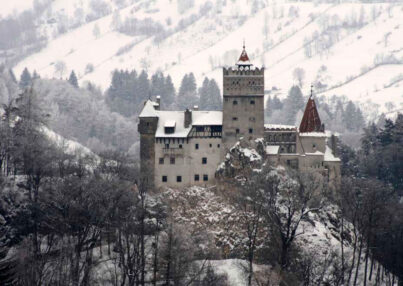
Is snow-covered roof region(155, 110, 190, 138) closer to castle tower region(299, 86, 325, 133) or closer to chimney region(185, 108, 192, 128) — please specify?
chimney region(185, 108, 192, 128)

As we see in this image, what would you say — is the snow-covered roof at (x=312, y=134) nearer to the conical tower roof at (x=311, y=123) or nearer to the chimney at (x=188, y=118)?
the conical tower roof at (x=311, y=123)

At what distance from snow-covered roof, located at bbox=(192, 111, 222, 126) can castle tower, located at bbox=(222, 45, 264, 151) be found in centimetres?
116

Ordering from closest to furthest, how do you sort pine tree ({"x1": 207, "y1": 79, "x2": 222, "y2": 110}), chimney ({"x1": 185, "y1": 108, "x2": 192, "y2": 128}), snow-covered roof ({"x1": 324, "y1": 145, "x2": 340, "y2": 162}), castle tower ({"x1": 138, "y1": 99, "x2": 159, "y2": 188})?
castle tower ({"x1": 138, "y1": 99, "x2": 159, "y2": 188}) < chimney ({"x1": 185, "y1": 108, "x2": 192, "y2": 128}) < snow-covered roof ({"x1": 324, "y1": 145, "x2": 340, "y2": 162}) < pine tree ({"x1": 207, "y1": 79, "x2": 222, "y2": 110})

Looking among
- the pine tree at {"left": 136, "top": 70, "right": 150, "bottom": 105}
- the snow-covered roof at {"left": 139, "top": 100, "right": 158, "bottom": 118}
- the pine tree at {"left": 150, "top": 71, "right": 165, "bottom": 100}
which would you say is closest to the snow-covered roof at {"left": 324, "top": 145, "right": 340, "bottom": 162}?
the snow-covered roof at {"left": 139, "top": 100, "right": 158, "bottom": 118}

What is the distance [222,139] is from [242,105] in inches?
156

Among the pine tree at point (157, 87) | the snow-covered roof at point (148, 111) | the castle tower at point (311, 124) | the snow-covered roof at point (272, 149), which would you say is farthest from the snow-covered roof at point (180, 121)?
the pine tree at point (157, 87)

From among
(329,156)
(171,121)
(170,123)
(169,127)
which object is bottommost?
(329,156)

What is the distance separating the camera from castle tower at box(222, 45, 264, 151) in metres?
88.6

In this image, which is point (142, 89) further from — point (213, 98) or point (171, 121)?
point (171, 121)

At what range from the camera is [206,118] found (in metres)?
90.2

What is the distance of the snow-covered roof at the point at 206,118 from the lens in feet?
293

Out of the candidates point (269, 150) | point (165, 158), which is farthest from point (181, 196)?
point (269, 150)

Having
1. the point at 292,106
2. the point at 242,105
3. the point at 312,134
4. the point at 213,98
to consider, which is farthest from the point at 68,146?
the point at 292,106

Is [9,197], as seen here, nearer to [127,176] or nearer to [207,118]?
[127,176]
